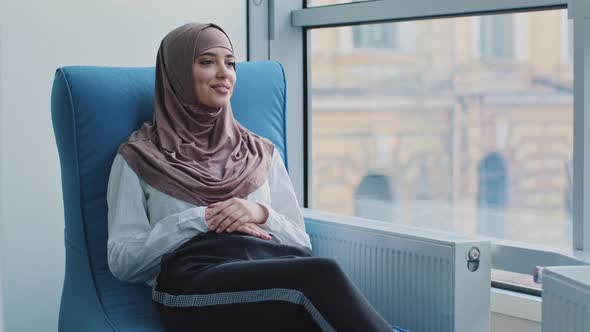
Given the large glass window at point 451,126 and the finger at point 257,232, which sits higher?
the large glass window at point 451,126

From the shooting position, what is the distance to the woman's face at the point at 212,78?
209 centimetres

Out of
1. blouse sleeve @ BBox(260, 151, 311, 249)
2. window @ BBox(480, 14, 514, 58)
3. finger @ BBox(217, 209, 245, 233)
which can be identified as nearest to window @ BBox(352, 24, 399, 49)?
window @ BBox(480, 14, 514, 58)

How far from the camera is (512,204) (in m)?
2.39

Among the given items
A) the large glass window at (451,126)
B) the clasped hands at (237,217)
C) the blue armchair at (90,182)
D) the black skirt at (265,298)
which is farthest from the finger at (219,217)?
the large glass window at (451,126)

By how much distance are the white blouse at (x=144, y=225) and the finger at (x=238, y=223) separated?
6cm

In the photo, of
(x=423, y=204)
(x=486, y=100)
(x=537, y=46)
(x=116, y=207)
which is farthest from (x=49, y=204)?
(x=537, y=46)

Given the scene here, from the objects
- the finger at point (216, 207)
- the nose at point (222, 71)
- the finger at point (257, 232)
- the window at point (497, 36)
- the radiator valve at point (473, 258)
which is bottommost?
the radiator valve at point (473, 258)

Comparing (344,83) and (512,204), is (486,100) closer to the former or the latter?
(512,204)

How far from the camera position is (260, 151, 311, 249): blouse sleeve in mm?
2055

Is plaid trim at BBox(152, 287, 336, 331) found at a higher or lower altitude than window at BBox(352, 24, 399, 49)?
lower

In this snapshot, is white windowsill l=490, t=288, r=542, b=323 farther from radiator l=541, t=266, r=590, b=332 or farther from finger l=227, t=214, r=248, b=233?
finger l=227, t=214, r=248, b=233

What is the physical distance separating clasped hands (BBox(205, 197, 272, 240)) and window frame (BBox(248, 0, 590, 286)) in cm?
66

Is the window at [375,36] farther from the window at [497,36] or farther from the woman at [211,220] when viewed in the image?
the woman at [211,220]

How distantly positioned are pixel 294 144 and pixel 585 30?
1.27 meters
